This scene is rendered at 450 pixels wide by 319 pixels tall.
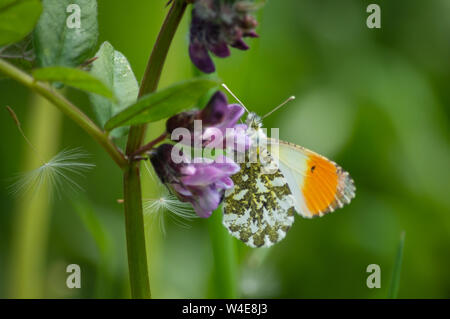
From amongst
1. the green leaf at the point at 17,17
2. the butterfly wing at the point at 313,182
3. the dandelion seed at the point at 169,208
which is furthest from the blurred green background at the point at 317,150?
the green leaf at the point at 17,17

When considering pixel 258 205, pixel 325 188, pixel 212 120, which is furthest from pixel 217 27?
pixel 325 188

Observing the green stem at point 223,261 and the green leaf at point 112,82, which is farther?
the green stem at point 223,261

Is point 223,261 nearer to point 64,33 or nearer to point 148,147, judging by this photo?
point 148,147

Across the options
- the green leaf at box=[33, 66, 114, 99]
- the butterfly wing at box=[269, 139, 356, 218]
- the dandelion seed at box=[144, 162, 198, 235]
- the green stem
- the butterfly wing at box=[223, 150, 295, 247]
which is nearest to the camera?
the green leaf at box=[33, 66, 114, 99]

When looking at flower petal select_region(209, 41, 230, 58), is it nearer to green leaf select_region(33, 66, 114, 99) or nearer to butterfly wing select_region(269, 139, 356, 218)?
green leaf select_region(33, 66, 114, 99)

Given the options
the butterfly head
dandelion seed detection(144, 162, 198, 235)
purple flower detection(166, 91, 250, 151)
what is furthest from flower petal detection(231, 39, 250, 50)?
the butterfly head

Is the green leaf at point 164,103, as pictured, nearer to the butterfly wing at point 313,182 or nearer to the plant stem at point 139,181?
the plant stem at point 139,181
